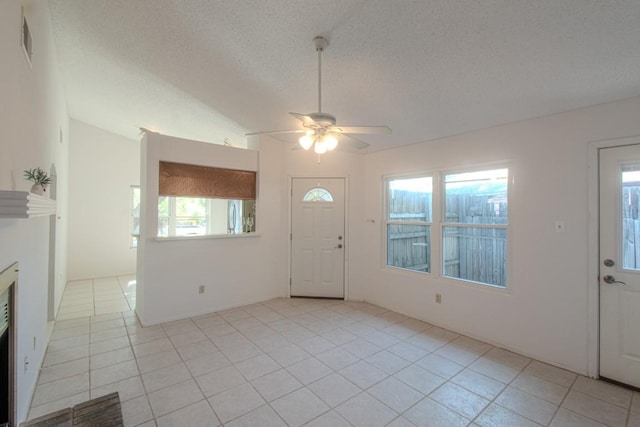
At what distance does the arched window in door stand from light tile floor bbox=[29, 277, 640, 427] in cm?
198

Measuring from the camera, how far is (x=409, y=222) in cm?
416

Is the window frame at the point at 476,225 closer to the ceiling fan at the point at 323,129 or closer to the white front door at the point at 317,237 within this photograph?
the white front door at the point at 317,237

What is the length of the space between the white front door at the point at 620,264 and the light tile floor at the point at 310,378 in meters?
0.25

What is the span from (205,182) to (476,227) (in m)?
3.67

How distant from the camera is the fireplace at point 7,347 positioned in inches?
57.5

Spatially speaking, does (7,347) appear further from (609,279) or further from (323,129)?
(609,279)

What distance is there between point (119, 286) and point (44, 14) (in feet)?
14.9

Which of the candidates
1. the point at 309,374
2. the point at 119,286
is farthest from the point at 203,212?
the point at 309,374

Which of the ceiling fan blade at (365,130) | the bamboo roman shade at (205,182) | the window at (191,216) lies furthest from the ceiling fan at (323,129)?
the window at (191,216)

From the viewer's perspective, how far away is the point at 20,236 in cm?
195

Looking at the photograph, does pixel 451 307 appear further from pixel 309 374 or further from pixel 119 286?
pixel 119 286


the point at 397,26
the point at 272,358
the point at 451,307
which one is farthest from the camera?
the point at 451,307

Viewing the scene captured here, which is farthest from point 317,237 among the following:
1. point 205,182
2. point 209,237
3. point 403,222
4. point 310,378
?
point 310,378

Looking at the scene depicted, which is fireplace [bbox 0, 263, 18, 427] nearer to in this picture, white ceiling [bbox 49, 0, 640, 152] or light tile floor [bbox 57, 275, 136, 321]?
white ceiling [bbox 49, 0, 640, 152]
